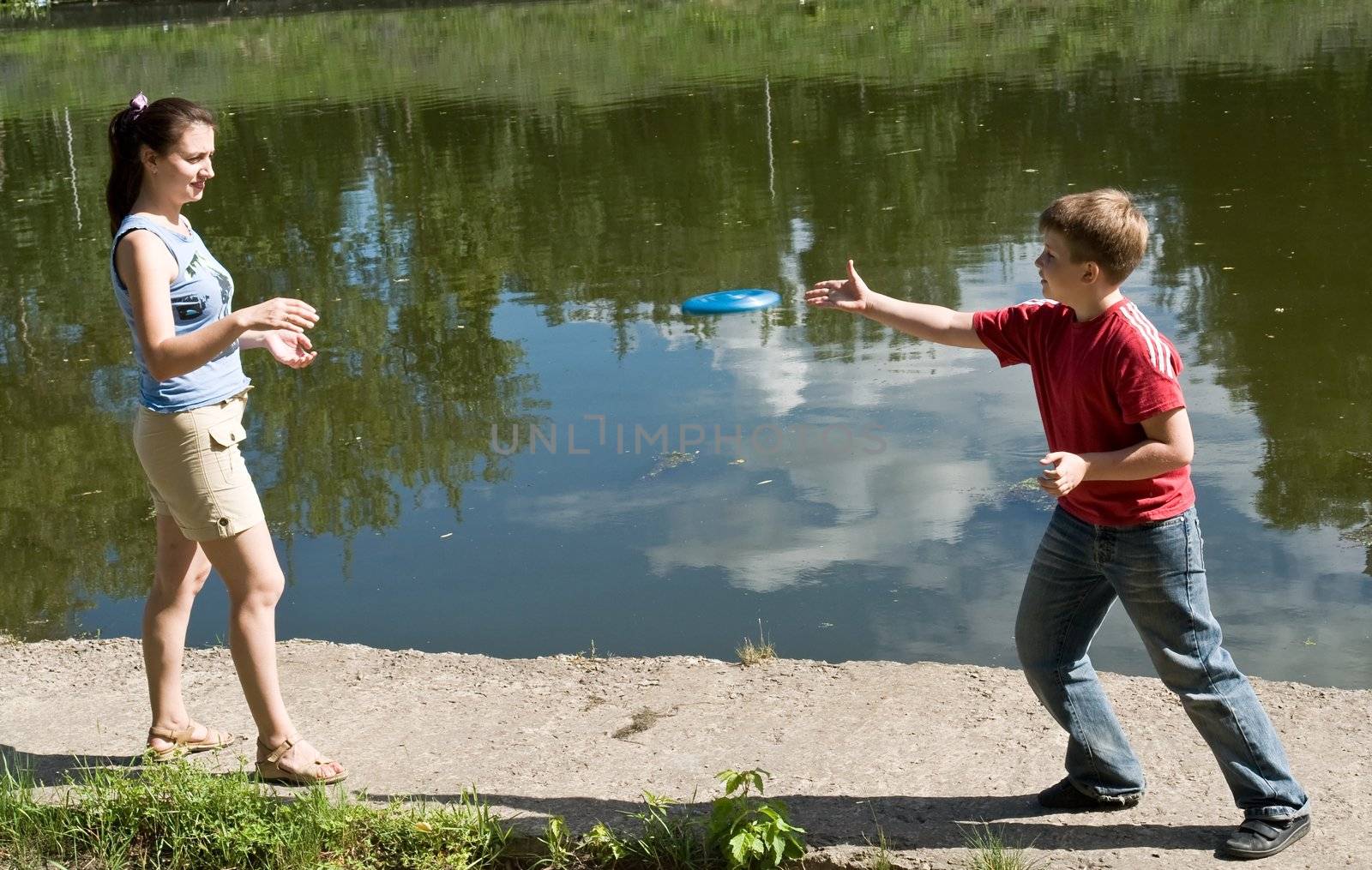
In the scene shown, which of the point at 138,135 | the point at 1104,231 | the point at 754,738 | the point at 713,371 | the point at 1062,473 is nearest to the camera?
the point at 1062,473

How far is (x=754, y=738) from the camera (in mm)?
4262

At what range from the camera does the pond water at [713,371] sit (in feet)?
18.6

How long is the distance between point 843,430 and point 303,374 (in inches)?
134

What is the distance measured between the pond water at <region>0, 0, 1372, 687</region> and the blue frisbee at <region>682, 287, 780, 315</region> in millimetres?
129

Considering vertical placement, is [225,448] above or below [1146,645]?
above

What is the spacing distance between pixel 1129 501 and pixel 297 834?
212cm

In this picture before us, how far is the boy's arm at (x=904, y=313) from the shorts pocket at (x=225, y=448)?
60.0 inches

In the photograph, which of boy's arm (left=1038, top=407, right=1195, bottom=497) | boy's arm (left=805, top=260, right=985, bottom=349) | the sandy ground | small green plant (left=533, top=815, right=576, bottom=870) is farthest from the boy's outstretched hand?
small green plant (left=533, top=815, right=576, bottom=870)

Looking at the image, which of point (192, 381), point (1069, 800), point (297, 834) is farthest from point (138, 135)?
point (1069, 800)

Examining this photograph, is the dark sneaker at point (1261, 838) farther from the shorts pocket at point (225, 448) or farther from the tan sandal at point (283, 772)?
the shorts pocket at point (225, 448)

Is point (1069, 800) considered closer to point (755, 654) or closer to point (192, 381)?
point (755, 654)

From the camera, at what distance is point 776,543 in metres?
6.04

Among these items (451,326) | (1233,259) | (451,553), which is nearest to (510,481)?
(451,553)

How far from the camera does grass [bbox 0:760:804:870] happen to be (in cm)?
363
